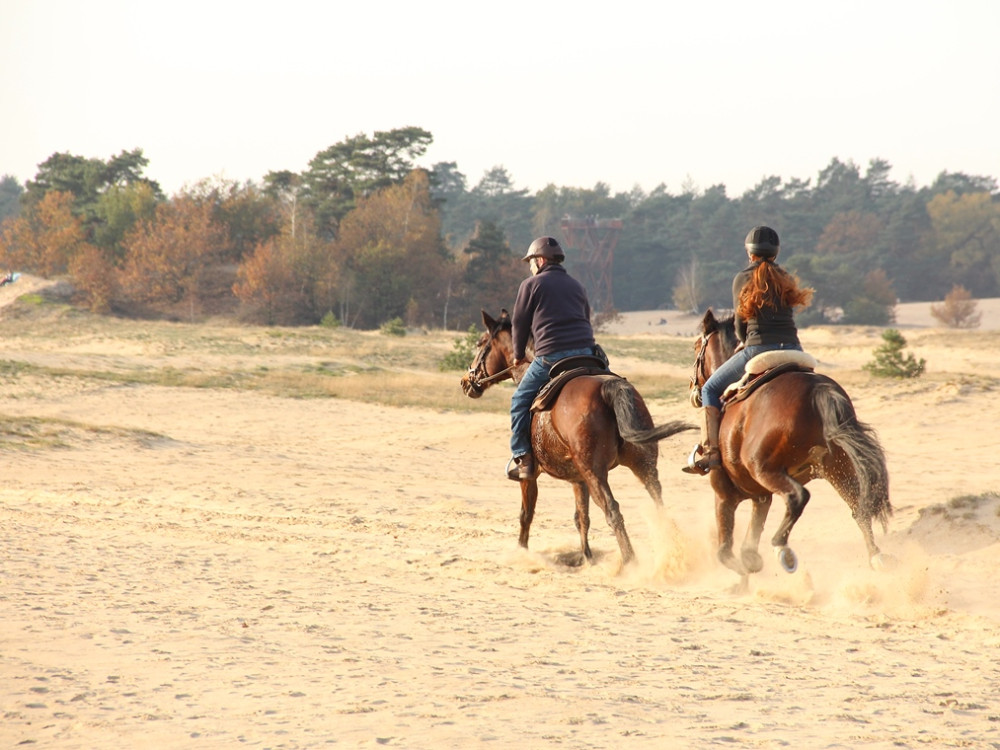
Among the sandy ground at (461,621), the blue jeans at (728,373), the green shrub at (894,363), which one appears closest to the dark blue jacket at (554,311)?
the blue jeans at (728,373)

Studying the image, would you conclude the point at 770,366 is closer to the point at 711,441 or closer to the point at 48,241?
the point at 711,441

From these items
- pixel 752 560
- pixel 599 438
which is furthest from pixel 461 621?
pixel 752 560

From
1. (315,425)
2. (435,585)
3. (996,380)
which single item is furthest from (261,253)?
Answer: (435,585)

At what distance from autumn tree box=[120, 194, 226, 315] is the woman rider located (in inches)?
2206

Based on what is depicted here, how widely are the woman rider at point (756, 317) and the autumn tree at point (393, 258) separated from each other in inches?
2135

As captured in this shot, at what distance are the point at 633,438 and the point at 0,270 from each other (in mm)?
66312

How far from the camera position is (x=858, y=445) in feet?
23.3

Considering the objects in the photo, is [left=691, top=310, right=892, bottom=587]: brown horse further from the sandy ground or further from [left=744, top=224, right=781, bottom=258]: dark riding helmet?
[left=744, top=224, right=781, bottom=258]: dark riding helmet

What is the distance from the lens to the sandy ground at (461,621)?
4.93 meters

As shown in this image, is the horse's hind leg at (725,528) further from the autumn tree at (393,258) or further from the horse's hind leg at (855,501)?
the autumn tree at (393,258)

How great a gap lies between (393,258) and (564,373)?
55094mm

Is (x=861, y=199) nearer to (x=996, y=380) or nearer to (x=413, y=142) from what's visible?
(x=413, y=142)

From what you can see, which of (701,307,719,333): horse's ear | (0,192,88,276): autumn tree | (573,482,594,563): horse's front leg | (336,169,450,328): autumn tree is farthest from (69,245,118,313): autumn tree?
(701,307,719,333): horse's ear

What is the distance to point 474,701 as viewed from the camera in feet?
17.1
